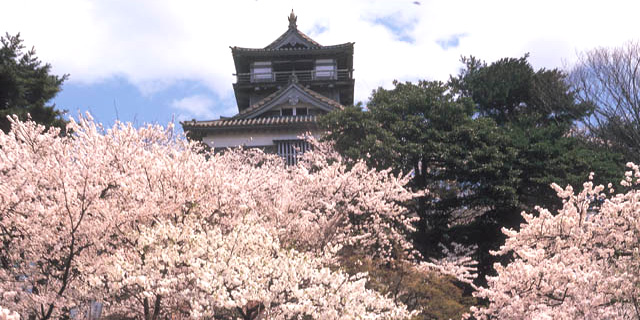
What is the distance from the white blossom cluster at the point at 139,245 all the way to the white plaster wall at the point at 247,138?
1264 cm

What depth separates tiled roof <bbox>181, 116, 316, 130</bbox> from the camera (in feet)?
70.3

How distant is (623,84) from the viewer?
2025cm

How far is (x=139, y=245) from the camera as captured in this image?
21.7 feet

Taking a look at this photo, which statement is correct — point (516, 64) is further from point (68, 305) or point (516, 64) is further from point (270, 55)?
point (68, 305)

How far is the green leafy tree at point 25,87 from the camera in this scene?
1772 centimetres

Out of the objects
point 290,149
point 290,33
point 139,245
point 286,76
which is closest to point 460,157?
point 290,149

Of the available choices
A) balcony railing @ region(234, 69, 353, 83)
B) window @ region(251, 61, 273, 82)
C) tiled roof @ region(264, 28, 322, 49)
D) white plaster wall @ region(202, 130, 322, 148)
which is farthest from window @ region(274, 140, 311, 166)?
tiled roof @ region(264, 28, 322, 49)


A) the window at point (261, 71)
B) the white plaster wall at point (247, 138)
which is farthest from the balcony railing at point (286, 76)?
the white plaster wall at point (247, 138)

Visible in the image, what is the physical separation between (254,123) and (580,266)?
16198mm

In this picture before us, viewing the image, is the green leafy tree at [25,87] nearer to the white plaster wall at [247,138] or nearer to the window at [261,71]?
the white plaster wall at [247,138]

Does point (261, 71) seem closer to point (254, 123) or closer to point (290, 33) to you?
point (290, 33)

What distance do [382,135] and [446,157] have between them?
2.31m

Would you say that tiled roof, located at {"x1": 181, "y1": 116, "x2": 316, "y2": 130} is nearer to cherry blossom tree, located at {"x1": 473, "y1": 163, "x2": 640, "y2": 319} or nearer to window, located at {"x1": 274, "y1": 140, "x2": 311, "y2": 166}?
window, located at {"x1": 274, "y1": 140, "x2": 311, "y2": 166}

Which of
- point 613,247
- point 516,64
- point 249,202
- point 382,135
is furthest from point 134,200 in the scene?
point 516,64
